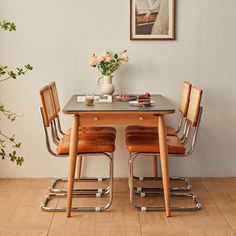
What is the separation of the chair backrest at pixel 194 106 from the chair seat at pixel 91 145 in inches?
22.6

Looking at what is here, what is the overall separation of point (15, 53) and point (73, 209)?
1.41 m

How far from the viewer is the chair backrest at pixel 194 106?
3.08 meters

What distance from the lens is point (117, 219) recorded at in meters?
3.00

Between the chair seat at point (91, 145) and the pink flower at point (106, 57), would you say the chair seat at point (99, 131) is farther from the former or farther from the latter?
the pink flower at point (106, 57)

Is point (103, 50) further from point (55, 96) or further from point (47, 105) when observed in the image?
point (47, 105)

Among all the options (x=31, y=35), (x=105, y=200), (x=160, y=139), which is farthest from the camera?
(x=31, y=35)

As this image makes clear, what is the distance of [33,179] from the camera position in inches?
153

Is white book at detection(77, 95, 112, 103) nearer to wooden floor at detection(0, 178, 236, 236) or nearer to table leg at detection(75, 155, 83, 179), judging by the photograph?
table leg at detection(75, 155, 83, 179)

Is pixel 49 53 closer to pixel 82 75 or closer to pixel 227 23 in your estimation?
pixel 82 75

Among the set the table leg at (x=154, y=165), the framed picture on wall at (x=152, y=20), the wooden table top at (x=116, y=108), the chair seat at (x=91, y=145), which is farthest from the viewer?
the table leg at (x=154, y=165)

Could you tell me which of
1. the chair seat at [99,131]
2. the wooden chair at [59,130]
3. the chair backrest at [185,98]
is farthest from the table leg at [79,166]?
the chair backrest at [185,98]

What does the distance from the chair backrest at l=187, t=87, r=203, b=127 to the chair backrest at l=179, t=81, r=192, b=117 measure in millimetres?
116

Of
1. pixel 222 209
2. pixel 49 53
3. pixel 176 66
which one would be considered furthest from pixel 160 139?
pixel 49 53

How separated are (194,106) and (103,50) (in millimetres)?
995
